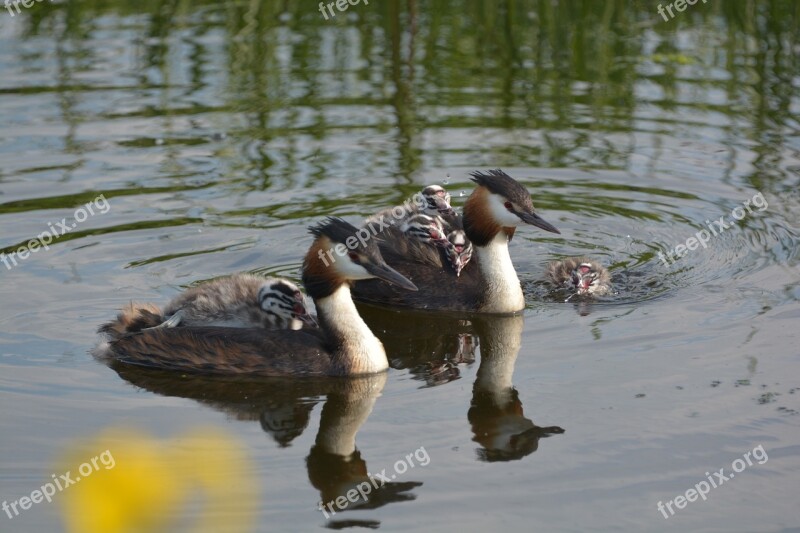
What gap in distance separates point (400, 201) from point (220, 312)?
3.11 metres

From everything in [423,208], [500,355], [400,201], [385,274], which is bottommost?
[500,355]

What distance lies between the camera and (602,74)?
14.4 m

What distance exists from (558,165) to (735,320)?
3.81 metres

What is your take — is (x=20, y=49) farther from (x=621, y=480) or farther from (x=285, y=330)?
(x=621, y=480)

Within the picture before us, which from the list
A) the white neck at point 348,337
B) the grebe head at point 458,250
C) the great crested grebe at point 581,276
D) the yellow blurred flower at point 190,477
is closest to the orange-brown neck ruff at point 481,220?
the grebe head at point 458,250

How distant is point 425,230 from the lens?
9.78 m

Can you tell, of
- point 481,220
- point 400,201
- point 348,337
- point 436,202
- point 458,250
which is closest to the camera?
point 348,337

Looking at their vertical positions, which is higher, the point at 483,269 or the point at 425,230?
the point at 425,230

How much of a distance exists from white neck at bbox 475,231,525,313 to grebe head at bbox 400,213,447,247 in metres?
0.52

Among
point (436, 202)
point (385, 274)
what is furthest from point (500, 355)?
point (436, 202)

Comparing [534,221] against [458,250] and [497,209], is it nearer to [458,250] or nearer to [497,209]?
[497,209]

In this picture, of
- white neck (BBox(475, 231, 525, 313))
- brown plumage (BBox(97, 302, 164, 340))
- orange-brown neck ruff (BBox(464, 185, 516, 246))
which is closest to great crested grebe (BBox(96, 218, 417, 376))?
brown plumage (BBox(97, 302, 164, 340))

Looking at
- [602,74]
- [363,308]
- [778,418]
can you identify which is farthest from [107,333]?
[602,74]

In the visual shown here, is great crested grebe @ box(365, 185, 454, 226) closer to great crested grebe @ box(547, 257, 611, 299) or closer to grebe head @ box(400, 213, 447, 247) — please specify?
grebe head @ box(400, 213, 447, 247)
